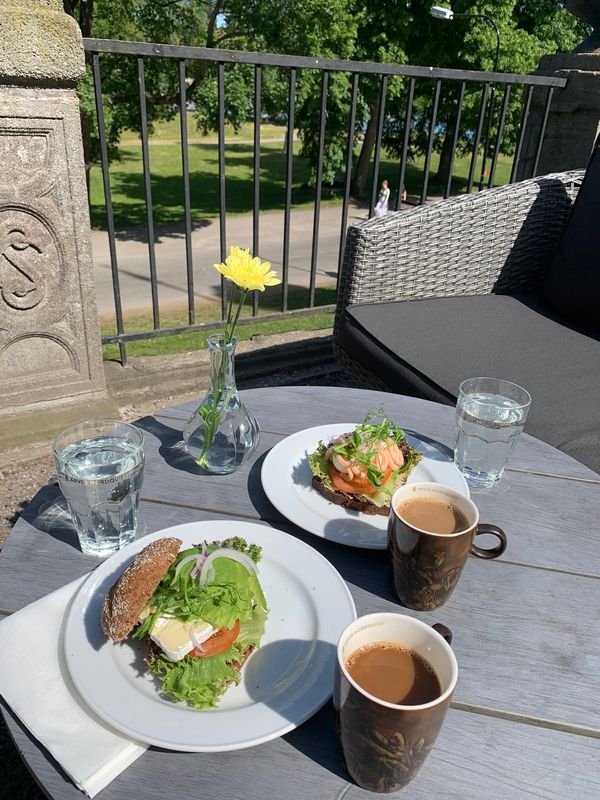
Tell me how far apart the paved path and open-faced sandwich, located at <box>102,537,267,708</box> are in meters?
8.45

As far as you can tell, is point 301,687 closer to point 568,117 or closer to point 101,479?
point 101,479

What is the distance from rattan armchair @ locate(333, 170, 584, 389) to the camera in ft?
8.54

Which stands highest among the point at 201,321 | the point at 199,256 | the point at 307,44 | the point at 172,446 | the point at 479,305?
Result: the point at 307,44

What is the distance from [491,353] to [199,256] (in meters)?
10.9

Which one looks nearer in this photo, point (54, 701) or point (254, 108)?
point (54, 701)

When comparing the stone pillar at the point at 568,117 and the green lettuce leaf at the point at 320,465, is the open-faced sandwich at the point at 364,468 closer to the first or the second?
the green lettuce leaf at the point at 320,465

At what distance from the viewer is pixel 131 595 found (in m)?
0.88

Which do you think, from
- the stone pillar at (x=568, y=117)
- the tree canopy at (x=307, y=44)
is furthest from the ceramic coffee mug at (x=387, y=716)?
the tree canopy at (x=307, y=44)

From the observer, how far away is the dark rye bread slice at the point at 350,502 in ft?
4.14

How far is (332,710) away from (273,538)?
0.34 m

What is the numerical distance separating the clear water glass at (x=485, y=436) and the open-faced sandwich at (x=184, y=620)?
0.71 m

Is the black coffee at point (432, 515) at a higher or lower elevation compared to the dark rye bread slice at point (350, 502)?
higher

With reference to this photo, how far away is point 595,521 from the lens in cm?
132

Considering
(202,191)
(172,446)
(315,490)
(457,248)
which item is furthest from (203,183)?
(315,490)
